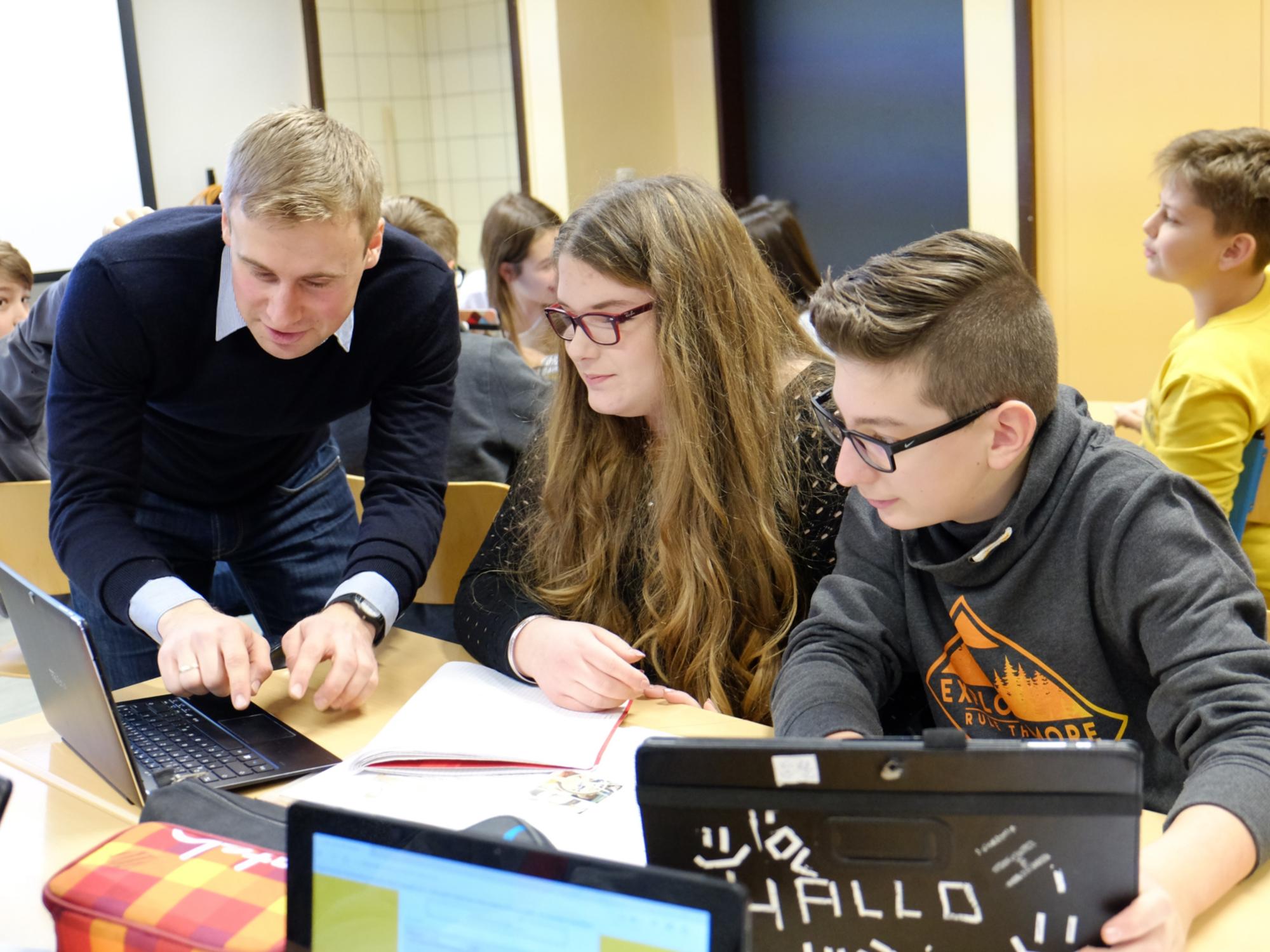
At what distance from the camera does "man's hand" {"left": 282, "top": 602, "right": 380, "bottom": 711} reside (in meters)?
1.35

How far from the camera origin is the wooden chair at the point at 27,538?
2.10 meters

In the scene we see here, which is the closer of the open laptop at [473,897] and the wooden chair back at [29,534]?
the open laptop at [473,897]

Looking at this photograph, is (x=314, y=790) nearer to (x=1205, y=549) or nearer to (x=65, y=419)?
(x=65, y=419)

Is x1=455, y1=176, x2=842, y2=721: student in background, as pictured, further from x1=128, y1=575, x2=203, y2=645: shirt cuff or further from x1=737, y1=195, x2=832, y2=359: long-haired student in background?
x1=737, y1=195, x2=832, y2=359: long-haired student in background

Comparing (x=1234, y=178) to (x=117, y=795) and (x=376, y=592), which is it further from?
(x=117, y=795)

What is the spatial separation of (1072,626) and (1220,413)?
1.16m

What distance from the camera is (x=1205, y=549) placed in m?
1.04

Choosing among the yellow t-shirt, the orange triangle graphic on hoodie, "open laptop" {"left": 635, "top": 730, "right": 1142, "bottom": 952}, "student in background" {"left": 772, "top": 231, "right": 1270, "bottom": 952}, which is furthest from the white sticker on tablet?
the yellow t-shirt

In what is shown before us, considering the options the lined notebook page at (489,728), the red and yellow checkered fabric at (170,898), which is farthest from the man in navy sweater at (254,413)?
the red and yellow checkered fabric at (170,898)

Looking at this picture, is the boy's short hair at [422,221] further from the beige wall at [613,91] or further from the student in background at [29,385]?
the beige wall at [613,91]

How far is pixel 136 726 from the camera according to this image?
51.6 inches

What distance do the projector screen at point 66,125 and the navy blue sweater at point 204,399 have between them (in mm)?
3023

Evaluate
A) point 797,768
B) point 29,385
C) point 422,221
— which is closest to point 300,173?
point 797,768

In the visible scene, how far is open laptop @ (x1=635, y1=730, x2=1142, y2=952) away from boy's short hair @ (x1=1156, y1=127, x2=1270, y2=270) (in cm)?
200
